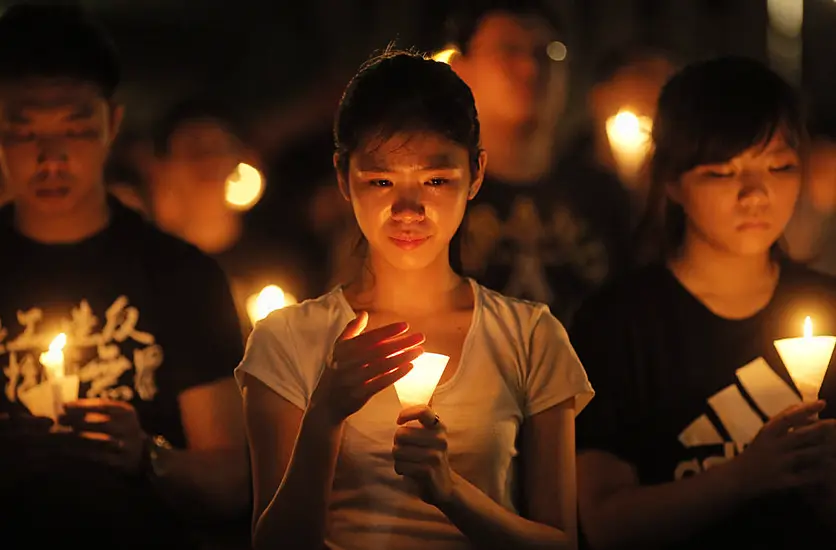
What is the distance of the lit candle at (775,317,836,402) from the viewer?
2234 mm

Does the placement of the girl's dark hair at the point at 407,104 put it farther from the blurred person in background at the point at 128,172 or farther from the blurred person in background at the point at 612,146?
the blurred person in background at the point at 128,172

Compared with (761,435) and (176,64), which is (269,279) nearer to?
(176,64)

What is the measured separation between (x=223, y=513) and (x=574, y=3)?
63.3 inches

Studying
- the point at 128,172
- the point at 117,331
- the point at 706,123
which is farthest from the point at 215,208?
the point at 706,123

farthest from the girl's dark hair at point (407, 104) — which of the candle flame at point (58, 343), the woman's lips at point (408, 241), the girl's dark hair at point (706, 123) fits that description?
the candle flame at point (58, 343)

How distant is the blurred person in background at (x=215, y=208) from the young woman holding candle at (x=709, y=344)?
794 mm

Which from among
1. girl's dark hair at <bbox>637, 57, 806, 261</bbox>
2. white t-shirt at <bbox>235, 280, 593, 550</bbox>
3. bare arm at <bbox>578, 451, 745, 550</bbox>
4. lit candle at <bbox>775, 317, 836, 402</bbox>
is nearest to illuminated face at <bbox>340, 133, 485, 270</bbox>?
white t-shirt at <bbox>235, 280, 593, 550</bbox>

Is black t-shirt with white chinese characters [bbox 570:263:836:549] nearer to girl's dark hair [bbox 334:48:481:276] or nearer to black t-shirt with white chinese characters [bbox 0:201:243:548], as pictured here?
girl's dark hair [bbox 334:48:481:276]

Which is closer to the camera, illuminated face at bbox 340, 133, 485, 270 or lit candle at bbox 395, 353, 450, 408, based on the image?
lit candle at bbox 395, 353, 450, 408

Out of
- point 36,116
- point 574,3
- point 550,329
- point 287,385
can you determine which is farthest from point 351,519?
point 574,3

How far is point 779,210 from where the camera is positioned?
245 cm

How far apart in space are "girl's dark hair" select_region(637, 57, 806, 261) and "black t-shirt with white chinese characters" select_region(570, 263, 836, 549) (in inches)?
4.8

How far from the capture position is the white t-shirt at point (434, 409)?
2125mm

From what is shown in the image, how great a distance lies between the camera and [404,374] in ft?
6.59
